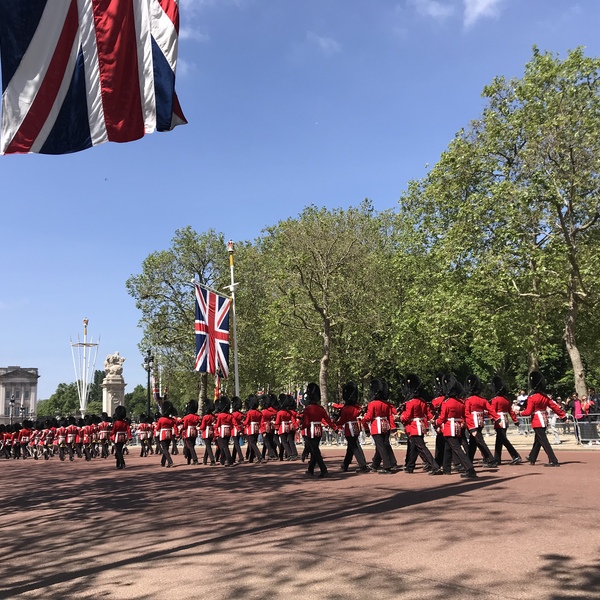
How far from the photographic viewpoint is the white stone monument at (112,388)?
1893 inches

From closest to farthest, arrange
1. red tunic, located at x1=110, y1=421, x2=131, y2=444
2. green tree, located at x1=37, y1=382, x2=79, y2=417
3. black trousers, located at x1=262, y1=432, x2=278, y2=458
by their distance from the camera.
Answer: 1. black trousers, located at x1=262, y1=432, x2=278, y2=458
2. red tunic, located at x1=110, y1=421, x2=131, y2=444
3. green tree, located at x1=37, y1=382, x2=79, y2=417

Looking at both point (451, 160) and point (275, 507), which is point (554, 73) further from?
point (275, 507)

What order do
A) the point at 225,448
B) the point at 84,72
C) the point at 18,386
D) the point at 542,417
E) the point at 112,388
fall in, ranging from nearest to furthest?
the point at 84,72
the point at 542,417
the point at 225,448
the point at 112,388
the point at 18,386

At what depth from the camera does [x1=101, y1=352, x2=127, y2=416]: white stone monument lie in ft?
158

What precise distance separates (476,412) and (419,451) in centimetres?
153

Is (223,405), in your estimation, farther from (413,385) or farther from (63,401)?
(63,401)

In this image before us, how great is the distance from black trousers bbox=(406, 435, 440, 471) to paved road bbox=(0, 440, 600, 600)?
0.61 metres

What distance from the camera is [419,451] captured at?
14484 millimetres

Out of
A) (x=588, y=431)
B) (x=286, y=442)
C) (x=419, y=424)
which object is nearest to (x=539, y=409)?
(x=419, y=424)

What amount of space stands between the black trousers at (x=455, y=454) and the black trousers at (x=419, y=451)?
0.80 feet

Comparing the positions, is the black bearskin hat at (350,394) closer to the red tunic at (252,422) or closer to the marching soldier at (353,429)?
the marching soldier at (353,429)

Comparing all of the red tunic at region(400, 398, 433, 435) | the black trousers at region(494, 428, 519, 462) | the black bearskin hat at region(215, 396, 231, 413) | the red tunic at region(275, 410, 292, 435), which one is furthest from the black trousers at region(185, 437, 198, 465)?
the black trousers at region(494, 428, 519, 462)

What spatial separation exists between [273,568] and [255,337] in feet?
136

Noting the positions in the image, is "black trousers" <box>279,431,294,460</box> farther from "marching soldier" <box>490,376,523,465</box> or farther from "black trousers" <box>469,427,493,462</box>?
"marching soldier" <box>490,376,523,465</box>
